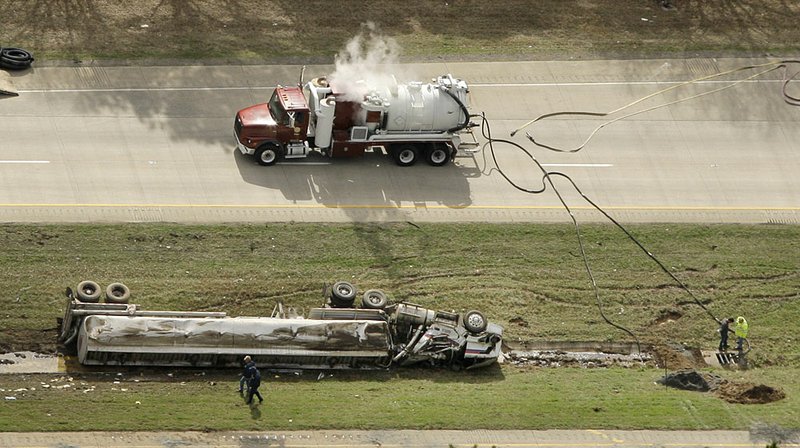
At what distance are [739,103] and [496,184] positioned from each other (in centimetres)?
1149

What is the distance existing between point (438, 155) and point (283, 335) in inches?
468

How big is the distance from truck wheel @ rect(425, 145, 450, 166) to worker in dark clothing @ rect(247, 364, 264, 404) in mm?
13501

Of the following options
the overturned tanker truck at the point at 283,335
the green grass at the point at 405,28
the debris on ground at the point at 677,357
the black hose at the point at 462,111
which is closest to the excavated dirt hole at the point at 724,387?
the debris on ground at the point at 677,357

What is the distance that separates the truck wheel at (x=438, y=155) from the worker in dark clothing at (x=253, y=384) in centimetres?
1350

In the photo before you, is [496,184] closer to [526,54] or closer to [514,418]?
[526,54]

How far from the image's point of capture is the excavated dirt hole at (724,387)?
104ft

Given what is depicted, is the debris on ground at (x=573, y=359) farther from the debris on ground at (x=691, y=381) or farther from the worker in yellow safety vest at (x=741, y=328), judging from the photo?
the worker in yellow safety vest at (x=741, y=328)

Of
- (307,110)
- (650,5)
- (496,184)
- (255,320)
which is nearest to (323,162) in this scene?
(307,110)

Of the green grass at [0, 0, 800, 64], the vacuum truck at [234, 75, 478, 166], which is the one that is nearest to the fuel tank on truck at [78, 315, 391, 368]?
the vacuum truck at [234, 75, 478, 166]

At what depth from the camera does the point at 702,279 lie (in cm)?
3700

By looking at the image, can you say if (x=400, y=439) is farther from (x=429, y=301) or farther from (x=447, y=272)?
(x=447, y=272)

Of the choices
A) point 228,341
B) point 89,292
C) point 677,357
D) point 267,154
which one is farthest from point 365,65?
point 677,357

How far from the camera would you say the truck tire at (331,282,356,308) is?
1324 inches

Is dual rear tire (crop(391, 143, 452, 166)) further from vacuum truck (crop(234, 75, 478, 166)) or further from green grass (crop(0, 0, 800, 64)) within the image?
green grass (crop(0, 0, 800, 64))
